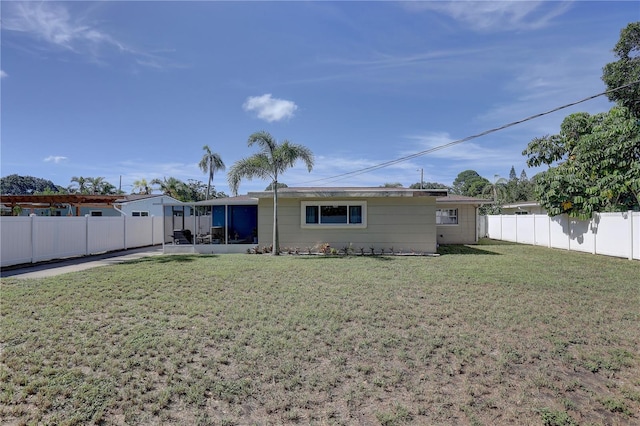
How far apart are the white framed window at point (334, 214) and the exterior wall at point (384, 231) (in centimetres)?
17

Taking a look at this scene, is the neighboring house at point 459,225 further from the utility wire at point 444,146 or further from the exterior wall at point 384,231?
the exterior wall at point 384,231

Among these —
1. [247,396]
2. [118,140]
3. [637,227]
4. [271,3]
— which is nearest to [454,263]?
[637,227]

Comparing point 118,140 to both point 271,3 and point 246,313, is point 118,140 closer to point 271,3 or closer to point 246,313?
point 271,3

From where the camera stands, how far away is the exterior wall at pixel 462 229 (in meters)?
18.9

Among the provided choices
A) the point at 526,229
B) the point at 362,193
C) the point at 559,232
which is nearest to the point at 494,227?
the point at 526,229

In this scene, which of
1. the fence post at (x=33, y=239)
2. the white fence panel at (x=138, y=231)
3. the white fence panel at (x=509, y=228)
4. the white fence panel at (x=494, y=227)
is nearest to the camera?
the fence post at (x=33, y=239)

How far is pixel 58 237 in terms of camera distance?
12078 mm

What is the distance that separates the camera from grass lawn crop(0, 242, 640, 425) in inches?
118

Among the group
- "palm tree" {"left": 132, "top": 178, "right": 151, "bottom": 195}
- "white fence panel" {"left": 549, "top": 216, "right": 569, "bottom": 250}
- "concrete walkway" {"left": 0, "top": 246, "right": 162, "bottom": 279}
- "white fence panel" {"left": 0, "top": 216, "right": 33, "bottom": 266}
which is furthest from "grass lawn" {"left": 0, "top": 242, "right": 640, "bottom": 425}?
"palm tree" {"left": 132, "top": 178, "right": 151, "bottom": 195}

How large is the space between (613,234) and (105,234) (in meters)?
21.4

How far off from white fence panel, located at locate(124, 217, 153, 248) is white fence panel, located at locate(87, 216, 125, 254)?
0.45m

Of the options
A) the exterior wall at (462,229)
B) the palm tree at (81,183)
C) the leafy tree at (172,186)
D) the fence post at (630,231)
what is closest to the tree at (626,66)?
the fence post at (630,231)

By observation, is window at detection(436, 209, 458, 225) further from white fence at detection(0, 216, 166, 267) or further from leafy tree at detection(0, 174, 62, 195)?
leafy tree at detection(0, 174, 62, 195)

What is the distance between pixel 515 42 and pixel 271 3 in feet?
28.4
